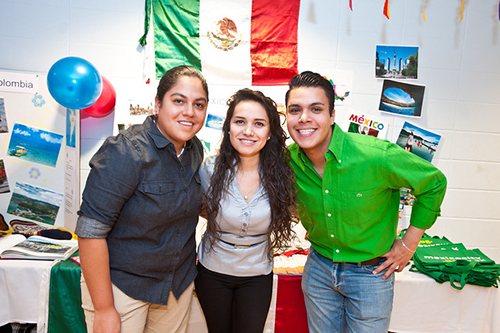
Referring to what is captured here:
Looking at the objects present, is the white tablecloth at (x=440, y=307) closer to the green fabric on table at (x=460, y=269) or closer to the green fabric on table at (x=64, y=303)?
the green fabric on table at (x=460, y=269)

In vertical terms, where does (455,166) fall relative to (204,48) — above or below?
below

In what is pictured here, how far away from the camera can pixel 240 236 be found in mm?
1331

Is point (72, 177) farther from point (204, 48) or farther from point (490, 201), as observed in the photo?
point (490, 201)

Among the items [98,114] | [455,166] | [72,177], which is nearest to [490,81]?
[455,166]

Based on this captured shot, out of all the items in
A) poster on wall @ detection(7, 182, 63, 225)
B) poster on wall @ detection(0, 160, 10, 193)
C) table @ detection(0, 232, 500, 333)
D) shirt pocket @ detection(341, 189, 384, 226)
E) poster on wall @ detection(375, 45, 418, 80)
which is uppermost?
poster on wall @ detection(375, 45, 418, 80)

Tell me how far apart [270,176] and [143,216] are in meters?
0.59

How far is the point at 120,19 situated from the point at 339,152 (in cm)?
194

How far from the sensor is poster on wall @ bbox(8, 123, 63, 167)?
2.22 metres

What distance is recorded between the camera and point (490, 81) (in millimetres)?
2441

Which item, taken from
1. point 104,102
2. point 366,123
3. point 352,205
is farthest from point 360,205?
point 104,102

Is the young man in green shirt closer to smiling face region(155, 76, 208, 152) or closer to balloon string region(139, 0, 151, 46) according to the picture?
smiling face region(155, 76, 208, 152)

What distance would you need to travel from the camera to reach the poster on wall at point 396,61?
2.36 metres

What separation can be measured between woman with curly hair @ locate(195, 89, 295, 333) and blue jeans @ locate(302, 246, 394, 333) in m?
0.22

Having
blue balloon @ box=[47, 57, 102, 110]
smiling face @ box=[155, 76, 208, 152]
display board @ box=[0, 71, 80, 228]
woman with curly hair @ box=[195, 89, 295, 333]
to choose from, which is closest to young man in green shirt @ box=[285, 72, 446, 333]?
woman with curly hair @ box=[195, 89, 295, 333]
